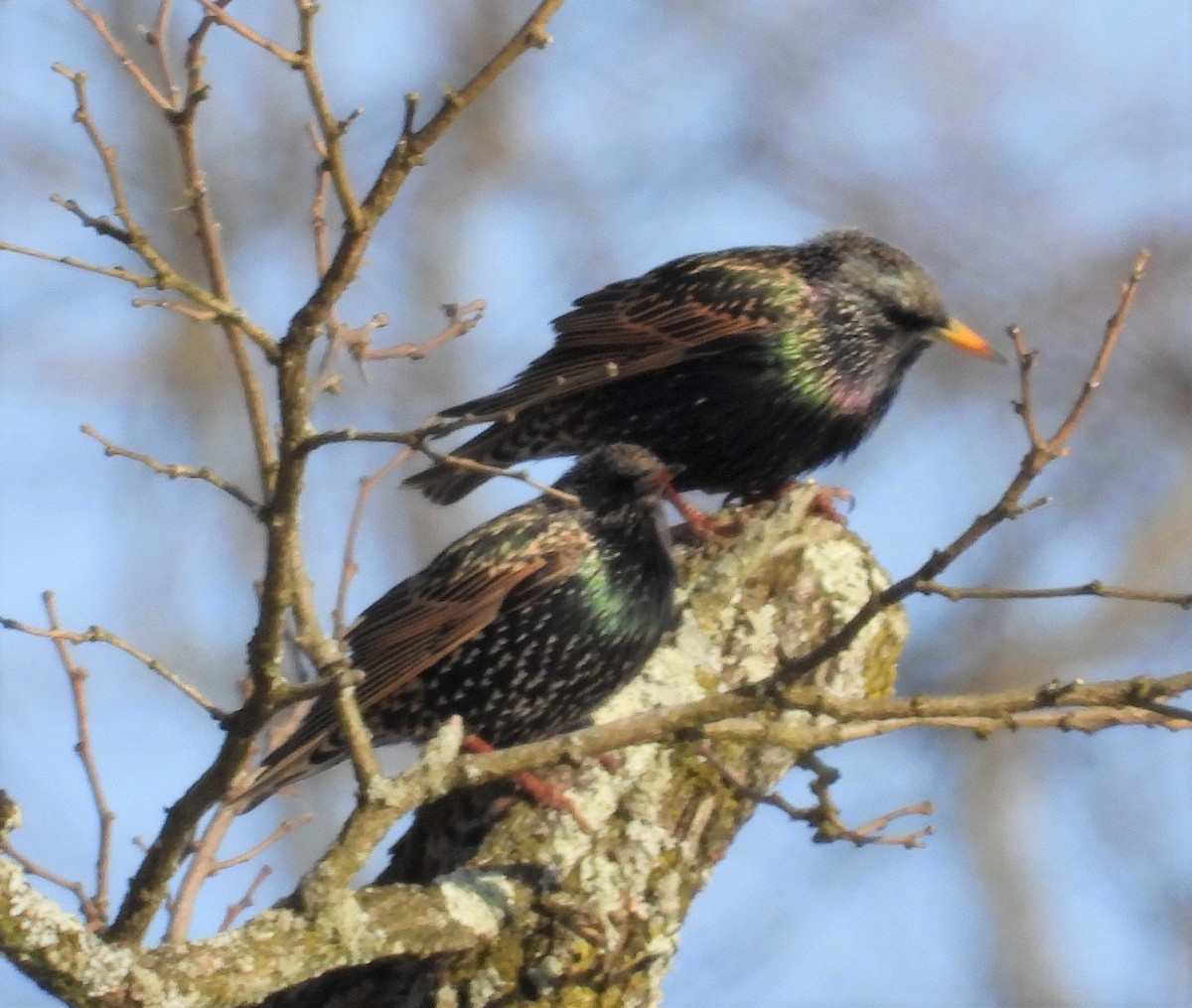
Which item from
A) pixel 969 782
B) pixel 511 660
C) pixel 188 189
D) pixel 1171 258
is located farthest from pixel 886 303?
pixel 969 782

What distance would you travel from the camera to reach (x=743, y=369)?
4625 millimetres

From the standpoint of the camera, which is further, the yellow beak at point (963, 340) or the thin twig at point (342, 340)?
the yellow beak at point (963, 340)

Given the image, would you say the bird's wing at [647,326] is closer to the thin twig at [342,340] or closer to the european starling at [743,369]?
the european starling at [743,369]

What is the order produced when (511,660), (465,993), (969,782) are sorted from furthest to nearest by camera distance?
(969,782), (511,660), (465,993)

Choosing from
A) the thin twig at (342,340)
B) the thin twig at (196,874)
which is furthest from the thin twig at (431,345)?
the thin twig at (196,874)

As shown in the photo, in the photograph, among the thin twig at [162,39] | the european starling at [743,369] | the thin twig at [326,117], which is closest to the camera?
the thin twig at [326,117]

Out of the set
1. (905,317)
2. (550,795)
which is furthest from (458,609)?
(905,317)

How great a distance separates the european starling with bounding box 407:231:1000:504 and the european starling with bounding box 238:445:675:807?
541 millimetres

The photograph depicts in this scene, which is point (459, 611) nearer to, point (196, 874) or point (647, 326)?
point (196, 874)

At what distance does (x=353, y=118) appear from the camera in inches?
89.1

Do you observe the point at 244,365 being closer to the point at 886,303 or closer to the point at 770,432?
the point at 770,432

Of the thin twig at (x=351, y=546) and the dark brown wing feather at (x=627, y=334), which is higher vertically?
the dark brown wing feather at (x=627, y=334)

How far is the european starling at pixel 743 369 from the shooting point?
457 cm

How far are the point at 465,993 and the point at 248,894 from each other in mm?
883
